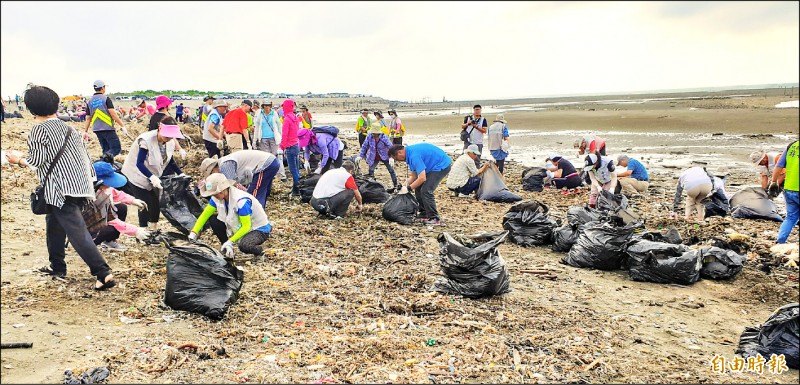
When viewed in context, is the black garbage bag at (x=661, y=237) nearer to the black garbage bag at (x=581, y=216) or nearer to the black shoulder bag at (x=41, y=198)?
the black garbage bag at (x=581, y=216)

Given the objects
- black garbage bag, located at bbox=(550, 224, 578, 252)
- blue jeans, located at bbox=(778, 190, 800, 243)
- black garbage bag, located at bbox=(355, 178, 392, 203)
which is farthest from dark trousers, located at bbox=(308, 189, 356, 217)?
blue jeans, located at bbox=(778, 190, 800, 243)

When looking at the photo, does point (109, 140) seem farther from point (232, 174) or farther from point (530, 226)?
point (530, 226)

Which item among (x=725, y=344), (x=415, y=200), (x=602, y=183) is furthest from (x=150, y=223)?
(x=602, y=183)

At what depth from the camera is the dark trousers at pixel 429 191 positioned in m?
6.90

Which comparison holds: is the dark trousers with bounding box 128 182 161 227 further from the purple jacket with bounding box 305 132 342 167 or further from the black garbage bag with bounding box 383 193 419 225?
the purple jacket with bounding box 305 132 342 167

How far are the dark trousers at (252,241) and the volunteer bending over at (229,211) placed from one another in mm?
13

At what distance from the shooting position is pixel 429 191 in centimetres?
701

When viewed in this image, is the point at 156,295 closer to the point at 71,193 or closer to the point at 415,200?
the point at 71,193

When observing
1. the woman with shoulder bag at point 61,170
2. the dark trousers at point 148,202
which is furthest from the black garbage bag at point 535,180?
the woman with shoulder bag at point 61,170

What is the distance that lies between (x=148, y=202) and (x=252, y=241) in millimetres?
1596

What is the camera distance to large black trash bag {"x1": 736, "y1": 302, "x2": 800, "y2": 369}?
125 inches

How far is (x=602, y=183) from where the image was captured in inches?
300

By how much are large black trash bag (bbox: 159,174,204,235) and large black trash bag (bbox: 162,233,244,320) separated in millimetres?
1998

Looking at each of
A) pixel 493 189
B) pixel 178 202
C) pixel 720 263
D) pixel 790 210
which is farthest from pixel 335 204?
pixel 790 210
